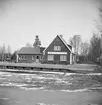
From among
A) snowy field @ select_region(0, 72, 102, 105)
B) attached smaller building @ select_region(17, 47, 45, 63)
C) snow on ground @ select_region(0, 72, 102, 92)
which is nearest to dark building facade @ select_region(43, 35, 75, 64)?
attached smaller building @ select_region(17, 47, 45, 63)

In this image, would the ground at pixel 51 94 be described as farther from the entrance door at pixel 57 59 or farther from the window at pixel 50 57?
the window at pixel 50 57

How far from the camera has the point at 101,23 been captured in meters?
2.07

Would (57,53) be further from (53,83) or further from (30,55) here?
(53,83)

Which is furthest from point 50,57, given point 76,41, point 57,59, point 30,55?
point 76,41

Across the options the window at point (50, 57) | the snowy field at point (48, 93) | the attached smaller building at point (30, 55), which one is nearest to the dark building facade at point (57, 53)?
the window at point (50, 57)

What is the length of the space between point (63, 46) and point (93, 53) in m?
16.8

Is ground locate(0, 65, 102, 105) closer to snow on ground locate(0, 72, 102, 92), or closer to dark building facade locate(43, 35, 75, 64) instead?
snow on ground locate(0, 72, 102, 92)

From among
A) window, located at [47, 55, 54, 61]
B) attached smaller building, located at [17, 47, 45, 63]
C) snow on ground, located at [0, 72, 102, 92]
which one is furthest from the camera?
attached smaller building, located at [17, 47, 45, 63]

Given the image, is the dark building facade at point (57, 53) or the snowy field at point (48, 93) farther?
the dark building facade at point (57, 53)

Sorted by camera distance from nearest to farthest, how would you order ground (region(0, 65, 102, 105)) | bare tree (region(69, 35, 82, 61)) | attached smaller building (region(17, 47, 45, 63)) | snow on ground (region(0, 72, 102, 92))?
bare tree (region(69, 35, 82, 61)), ground (region(0, 65, 102, 105)), snow on ground (region(0, 72, 102, 92)), attached smaller building (region(17, 47, 45, 63))

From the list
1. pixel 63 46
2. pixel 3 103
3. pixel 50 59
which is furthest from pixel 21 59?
pixel 3 103

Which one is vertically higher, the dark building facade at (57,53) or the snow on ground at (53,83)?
the dark building facade at (57,53)

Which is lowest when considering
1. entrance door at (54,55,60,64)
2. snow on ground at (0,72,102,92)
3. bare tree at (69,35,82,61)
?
snow on ground at (0,72,102,92)

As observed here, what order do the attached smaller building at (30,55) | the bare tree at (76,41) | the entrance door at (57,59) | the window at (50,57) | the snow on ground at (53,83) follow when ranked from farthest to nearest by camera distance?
1. the attached smaller building at (30,55)
2. the window at (50,57)
3. the entrance door at (57,59)
4. the snow on ground at (53,83)
5. the bare tree at (76,41)
